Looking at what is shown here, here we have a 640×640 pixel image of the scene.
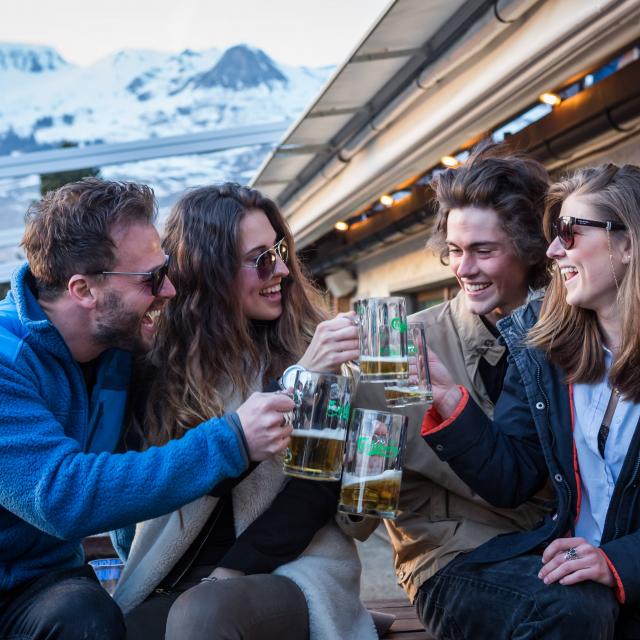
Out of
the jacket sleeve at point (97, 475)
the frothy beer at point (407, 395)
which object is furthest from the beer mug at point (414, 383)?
the jacket sleeve at point (97, 475)

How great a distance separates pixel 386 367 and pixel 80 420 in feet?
2.31

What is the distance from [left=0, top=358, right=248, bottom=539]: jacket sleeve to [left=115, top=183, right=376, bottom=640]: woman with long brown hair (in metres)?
0.21

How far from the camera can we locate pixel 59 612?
1.57 meters

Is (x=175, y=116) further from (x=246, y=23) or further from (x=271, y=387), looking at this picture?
(x=271, y=387)

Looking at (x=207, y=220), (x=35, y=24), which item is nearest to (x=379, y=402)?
(x=207, y=220)

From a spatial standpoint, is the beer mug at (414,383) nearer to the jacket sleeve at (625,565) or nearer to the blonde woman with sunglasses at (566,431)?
the blonde woman with sunglasses at (566,431)

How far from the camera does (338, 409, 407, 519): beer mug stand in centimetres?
157

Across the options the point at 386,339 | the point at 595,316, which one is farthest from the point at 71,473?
the point at 595,316

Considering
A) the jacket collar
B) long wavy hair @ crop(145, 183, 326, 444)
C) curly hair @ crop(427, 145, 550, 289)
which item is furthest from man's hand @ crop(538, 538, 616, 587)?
the jacket collar

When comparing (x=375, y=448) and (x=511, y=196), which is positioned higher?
(x=511, y=196)

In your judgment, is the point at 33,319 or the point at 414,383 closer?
the point at 414,383

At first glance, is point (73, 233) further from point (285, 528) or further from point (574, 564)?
point (574, 564)

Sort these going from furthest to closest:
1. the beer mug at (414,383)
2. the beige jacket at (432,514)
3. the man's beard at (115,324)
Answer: the beige jacket at (432,514) → the man's beard at (115,324) → the beer mug at (414,383)

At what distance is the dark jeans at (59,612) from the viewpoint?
5.11ft
